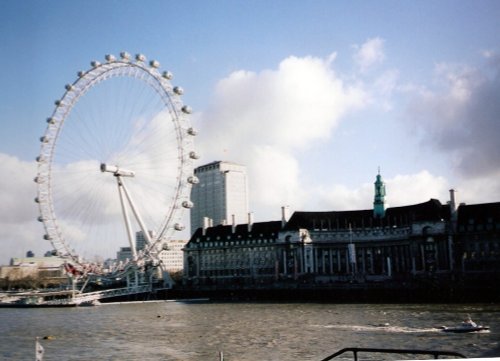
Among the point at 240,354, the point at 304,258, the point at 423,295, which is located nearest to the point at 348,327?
the point at 240,354

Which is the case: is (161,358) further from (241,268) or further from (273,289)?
(241,268)

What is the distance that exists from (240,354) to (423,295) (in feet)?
77.5

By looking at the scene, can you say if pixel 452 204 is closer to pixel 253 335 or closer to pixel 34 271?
pixel 253 335

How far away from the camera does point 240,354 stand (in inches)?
674

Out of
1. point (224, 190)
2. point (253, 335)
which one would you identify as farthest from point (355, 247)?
point (253, 335)

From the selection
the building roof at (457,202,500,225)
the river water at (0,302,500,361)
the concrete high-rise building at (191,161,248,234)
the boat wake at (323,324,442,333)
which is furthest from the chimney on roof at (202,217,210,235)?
the boat wake at (323,324,442,333)

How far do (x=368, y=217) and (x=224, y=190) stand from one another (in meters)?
29.8

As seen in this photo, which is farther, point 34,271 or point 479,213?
point 34,271

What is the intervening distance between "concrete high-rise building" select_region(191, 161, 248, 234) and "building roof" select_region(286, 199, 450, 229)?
21386 mm

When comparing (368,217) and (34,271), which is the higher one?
(368,217)

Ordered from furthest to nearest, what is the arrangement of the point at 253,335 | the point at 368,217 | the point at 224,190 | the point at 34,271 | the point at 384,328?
the point at 34,271
the point at 224,190
the point at 368,217
the point at 384,328
the point at 253,335

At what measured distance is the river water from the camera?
1758 centimetres

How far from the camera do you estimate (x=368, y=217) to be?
189 ft

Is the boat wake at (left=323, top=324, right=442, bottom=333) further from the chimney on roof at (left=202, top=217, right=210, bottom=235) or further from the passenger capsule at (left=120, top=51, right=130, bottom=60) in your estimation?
Result: the chimney on roof at (left=202, top=217, right=210, bottom=235)
